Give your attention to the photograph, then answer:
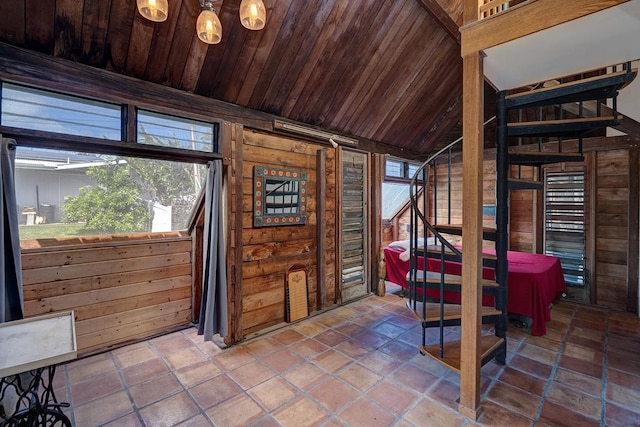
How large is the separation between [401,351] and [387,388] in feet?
2.04

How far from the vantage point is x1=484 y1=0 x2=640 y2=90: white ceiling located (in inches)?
62.7

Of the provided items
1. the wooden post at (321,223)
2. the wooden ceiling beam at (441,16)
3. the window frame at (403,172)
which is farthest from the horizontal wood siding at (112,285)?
the wooden ceiling beam at (441,16)

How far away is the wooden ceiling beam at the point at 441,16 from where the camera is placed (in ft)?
9.53

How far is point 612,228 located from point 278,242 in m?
4.40

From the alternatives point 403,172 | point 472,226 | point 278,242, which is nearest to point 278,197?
point 278,242

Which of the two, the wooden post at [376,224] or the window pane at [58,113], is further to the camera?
the wooden post at [376,224]

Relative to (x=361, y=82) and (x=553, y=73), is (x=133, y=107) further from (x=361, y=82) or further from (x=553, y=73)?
(x=553, y=73)

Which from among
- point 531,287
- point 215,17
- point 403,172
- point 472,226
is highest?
point 215,17

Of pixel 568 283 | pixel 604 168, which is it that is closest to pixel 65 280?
pixel 568 283

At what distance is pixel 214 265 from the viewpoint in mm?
2777

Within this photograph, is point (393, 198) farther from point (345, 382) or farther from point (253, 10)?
point (253, 10)

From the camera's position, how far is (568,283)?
4125 millimetres

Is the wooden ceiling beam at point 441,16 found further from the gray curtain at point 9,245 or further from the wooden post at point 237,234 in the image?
the gray curtain at point 9,245

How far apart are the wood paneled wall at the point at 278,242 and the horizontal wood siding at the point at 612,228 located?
11.8 feet
